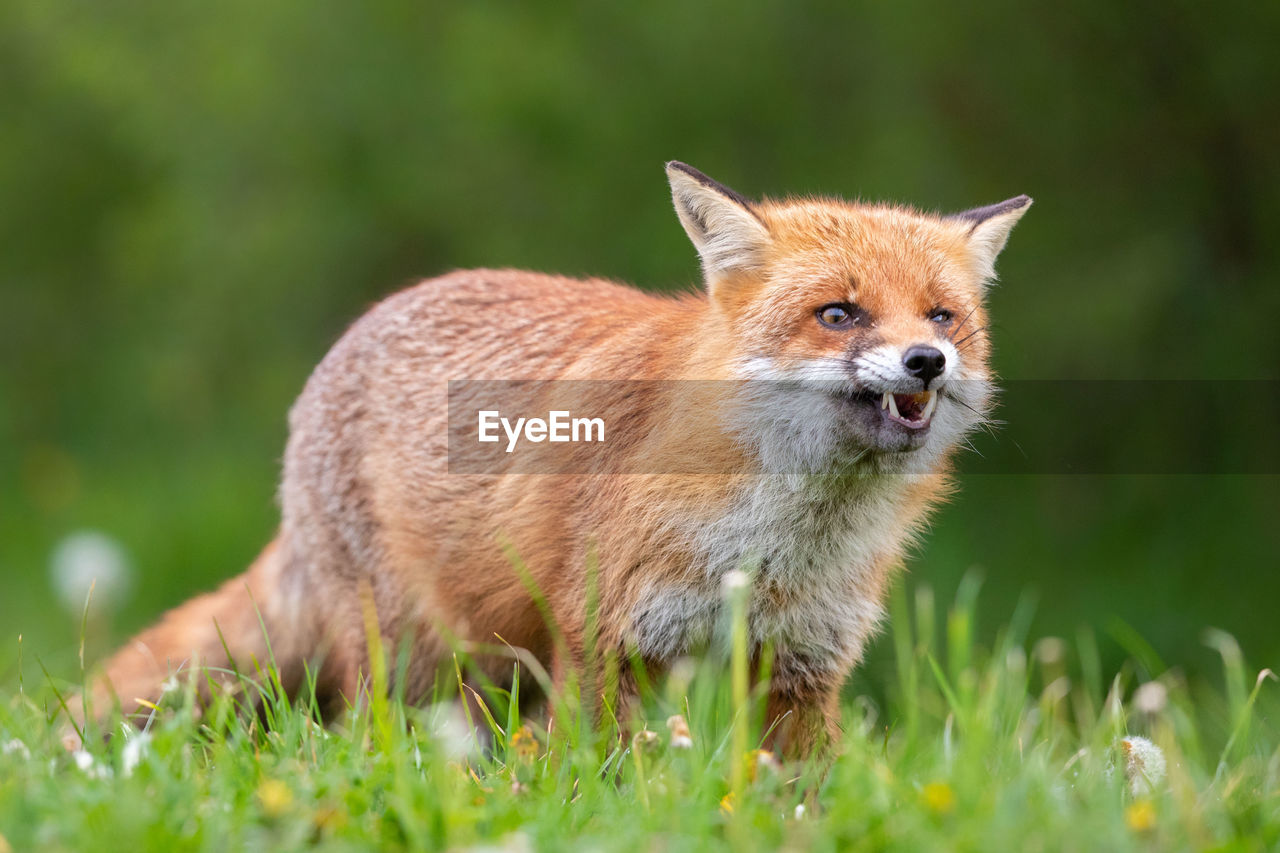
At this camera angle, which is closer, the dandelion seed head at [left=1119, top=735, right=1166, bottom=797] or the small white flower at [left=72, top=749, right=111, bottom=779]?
the small white flower at [left=72, top=749, right=111, bottom=779]

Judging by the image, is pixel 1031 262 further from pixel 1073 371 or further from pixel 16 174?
pixel 16 174

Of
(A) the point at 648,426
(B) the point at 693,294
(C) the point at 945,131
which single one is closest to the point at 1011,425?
(C) the point at 945,131

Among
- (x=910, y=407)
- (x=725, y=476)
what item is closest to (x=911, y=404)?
(x=910, y=407)

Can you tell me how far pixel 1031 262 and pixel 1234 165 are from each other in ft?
5.02

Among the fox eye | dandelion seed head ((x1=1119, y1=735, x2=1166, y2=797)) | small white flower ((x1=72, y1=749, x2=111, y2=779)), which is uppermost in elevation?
the fox eye

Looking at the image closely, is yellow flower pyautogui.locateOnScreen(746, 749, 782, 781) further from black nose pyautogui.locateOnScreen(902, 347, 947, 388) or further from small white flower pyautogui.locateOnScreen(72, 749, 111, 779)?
small white flower pyautogui.locateOnScreen(72, 749, 111, 779)

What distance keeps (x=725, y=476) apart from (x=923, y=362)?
2.62 feet

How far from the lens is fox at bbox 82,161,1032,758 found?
407 cm

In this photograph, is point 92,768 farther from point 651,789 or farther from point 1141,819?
point 1141,819

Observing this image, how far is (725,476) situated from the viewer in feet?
13.8

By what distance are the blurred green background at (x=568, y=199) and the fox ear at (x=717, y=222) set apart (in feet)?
12.4

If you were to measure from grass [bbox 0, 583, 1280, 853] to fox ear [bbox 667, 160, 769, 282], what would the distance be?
1.39 meters

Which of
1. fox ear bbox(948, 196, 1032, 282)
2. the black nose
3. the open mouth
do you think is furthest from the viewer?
fox ear bbox(948, 196, 1032, 282)

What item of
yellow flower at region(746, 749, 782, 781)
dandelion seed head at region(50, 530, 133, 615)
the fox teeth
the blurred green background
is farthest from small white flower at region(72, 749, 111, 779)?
dandelion seed head at region(50, 530, 133, 615)
